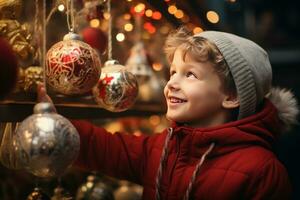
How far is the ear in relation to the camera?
116 cm

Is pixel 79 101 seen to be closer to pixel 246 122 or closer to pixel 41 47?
pixel 41 47

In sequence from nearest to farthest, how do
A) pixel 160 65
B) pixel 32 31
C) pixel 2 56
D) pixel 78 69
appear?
pixel 2 56
pixel 78 69
pixel 32 31
pixel 160 65

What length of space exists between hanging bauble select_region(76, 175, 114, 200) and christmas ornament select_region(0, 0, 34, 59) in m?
0.51

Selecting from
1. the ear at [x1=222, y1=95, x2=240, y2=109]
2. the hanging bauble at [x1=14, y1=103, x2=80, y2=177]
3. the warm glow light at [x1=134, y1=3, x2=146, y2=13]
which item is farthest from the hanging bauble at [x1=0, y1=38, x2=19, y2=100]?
the warm glow light at [x1=134, y1=3, x2=146, y2=13]

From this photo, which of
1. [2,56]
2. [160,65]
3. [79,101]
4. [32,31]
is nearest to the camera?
[2,56]

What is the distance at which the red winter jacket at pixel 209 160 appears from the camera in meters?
1.06

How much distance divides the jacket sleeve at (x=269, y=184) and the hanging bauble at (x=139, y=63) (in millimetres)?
639

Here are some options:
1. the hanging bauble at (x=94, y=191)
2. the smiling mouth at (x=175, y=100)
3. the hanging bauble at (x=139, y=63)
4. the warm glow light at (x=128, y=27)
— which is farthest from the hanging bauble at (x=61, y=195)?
the warm glow light at (x=128, y=27)

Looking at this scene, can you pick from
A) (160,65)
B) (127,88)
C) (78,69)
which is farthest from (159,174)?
(160,65)

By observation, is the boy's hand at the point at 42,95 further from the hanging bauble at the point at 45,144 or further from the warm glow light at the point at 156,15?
the warm glow light at the point at 156,15

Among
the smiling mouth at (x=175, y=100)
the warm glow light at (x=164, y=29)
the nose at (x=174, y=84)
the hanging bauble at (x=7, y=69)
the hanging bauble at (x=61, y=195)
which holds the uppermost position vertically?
the hanging bauble at (x=7, y=69)

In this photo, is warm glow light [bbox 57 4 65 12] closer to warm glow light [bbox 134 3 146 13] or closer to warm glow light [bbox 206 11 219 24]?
warm glow light [bbox 134 3 146 13]

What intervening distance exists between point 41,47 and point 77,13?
0.52ft

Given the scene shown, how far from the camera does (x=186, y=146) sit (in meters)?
1.11
